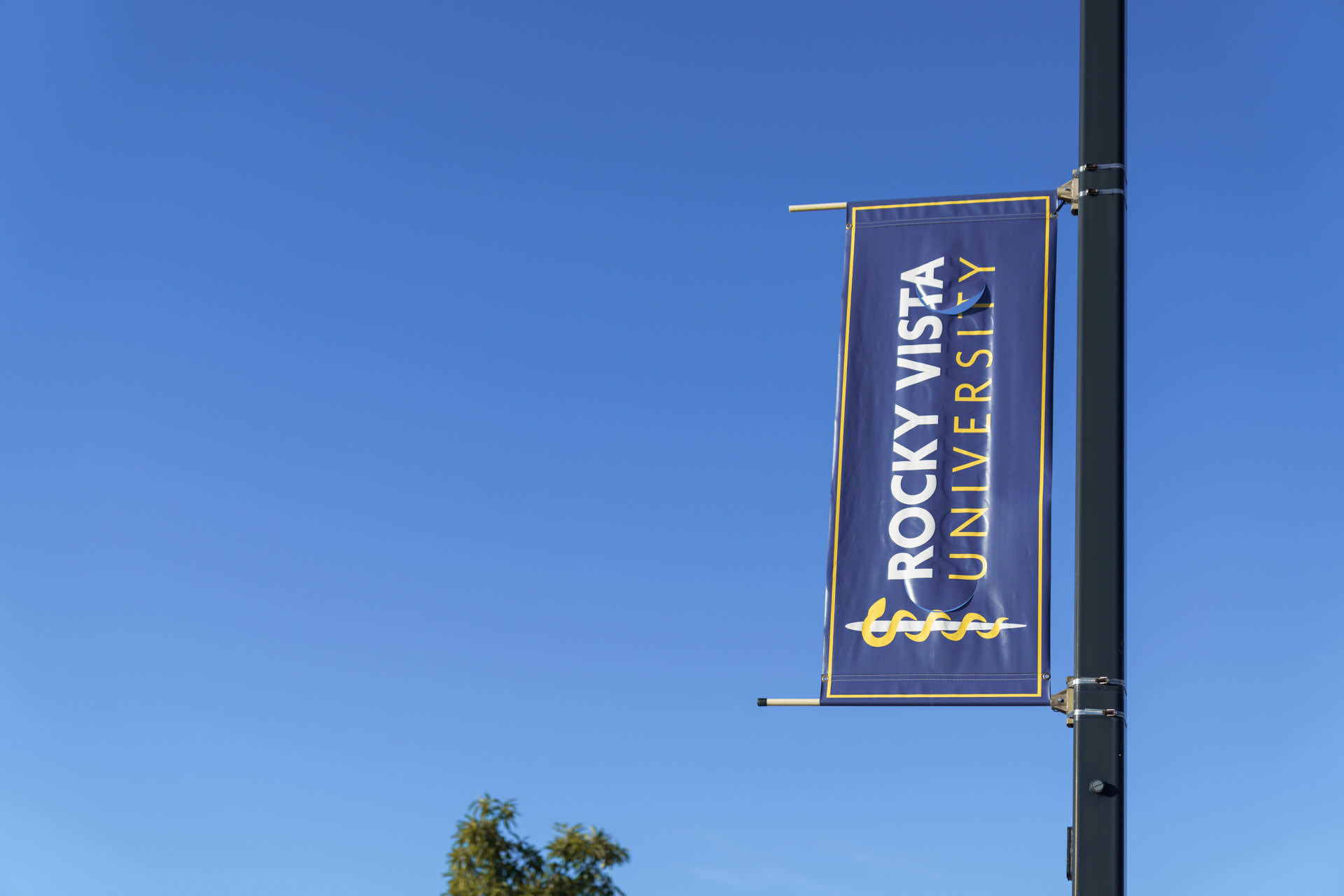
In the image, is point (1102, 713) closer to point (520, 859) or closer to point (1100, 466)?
point (1100, 466)

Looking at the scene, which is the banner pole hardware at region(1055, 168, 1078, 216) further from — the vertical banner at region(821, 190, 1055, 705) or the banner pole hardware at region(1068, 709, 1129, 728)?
the banner pole hardware at region(1068, 709, 1129, 728)

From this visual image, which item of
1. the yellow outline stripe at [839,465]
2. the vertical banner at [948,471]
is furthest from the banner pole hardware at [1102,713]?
the yellow outline stripe at [839,465]

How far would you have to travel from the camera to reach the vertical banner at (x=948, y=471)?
8.17m

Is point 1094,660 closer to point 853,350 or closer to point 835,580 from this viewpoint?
point 835,580

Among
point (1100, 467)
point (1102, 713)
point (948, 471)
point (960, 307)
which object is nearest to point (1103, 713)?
point (1102, 713)

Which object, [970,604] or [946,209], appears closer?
[970,604]

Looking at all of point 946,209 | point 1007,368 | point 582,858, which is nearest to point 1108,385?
point 1007,368

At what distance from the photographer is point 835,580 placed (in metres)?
8.62

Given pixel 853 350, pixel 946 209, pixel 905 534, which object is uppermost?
pixel 946 209

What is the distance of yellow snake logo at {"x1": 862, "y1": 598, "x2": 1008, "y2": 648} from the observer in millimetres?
8148

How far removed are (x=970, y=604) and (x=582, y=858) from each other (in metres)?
8.72

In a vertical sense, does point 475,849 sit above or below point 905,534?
below

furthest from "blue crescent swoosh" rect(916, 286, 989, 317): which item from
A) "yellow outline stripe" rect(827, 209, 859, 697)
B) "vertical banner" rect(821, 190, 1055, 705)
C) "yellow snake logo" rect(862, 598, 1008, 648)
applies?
"yellow snake logo" rect(862, 598, 1008, 648)

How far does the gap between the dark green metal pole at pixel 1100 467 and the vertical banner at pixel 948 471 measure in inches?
27.3
